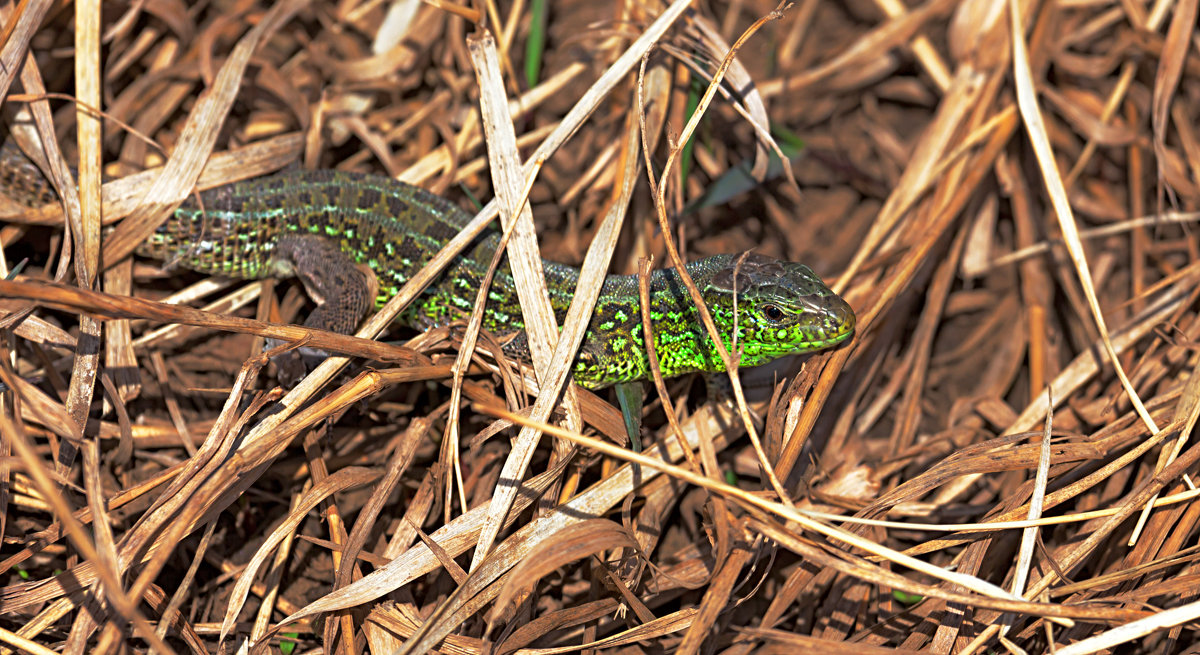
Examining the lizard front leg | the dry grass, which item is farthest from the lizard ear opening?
the lizard front leg

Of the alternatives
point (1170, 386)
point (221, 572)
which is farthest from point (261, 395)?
point (1170, 386)

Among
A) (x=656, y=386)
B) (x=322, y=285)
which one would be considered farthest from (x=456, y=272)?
(x=656, y=386)

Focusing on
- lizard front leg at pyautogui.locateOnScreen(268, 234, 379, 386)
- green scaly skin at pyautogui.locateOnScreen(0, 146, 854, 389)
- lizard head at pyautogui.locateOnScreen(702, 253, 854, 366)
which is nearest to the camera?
lizard head at pyautogui.locateOnScreen(702, 253, 854, 366)

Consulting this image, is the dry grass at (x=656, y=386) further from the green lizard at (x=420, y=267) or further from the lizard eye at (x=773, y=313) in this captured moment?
the lizard eye at (x=773, y=313)

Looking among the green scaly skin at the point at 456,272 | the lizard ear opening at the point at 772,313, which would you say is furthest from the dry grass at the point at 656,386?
the lizard ear opening at the point at 772,313

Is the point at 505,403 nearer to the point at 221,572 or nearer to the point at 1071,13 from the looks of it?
the point at 221,572

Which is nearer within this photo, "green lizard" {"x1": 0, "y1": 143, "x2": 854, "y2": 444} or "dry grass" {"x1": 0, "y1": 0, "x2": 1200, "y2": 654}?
"dry grass" {"x1": 0, "y1": 0, "x2": 1200, "y2": 654}

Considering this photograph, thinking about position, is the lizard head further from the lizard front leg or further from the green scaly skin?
the lizard front leg
